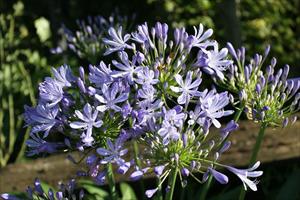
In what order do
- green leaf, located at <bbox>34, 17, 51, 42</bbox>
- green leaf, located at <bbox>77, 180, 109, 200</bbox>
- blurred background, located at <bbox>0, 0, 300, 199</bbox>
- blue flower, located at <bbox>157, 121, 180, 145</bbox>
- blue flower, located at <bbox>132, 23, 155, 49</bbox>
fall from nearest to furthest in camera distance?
blue flower, located at <bbox>157, 121, 180, 145</bbox>, blue flower, located at <bbox>132, 23, 155, 49</bbox>, green leaf, located at <bbox>77, 180, 109, 200</bbox>, blurred background, located at <bbox>0, 0, 300, 199</bbox>, green leaf, located at <bbox>34, 17, 51, 42</bbox>

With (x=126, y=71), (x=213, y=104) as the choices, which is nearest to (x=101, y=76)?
(x=126, y=71)

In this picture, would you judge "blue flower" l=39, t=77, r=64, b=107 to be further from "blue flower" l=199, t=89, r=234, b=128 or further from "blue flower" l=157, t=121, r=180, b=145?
"blue flower" l=199, t=89, r=234, b=128

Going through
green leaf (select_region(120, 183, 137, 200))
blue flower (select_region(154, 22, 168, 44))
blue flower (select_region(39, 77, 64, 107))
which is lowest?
green leaf (select_region(120, 183, 137, 200))

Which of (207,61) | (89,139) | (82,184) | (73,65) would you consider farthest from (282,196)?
(73,65)

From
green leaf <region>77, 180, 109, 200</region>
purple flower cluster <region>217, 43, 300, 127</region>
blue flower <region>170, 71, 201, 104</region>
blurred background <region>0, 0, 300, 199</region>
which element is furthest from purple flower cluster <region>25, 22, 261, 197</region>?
blurred background <region>0, 0, 300, 199</region>

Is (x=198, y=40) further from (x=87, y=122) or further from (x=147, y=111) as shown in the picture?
(x=87, y=122)

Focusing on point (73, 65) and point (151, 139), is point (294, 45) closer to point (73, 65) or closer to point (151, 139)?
point (73, 65)
